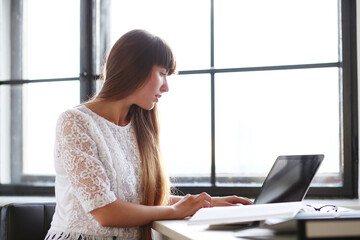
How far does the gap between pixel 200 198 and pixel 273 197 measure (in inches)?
9.0

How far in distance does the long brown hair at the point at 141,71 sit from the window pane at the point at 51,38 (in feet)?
3.46

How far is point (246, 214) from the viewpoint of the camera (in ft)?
3.29

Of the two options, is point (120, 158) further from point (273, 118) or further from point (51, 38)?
point (51, 38)

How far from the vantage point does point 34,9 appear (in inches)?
106

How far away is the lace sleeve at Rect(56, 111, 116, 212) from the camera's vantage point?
1.34 metres

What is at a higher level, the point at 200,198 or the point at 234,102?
the point at 234,102

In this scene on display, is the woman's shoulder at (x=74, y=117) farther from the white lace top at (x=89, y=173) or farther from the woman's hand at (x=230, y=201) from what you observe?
the woman's hand at (x=230, y=201)

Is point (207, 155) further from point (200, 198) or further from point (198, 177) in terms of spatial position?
point (200, 198)

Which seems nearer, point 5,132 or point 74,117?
point 74,117

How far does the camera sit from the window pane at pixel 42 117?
8.50 ft

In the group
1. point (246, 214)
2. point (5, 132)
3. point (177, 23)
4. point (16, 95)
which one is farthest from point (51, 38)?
point (246, 214)

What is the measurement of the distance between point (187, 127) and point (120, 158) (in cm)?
89

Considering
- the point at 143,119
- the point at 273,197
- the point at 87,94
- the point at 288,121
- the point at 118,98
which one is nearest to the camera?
the point at 273,197

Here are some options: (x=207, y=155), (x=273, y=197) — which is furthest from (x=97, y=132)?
(x=207, y=155)
